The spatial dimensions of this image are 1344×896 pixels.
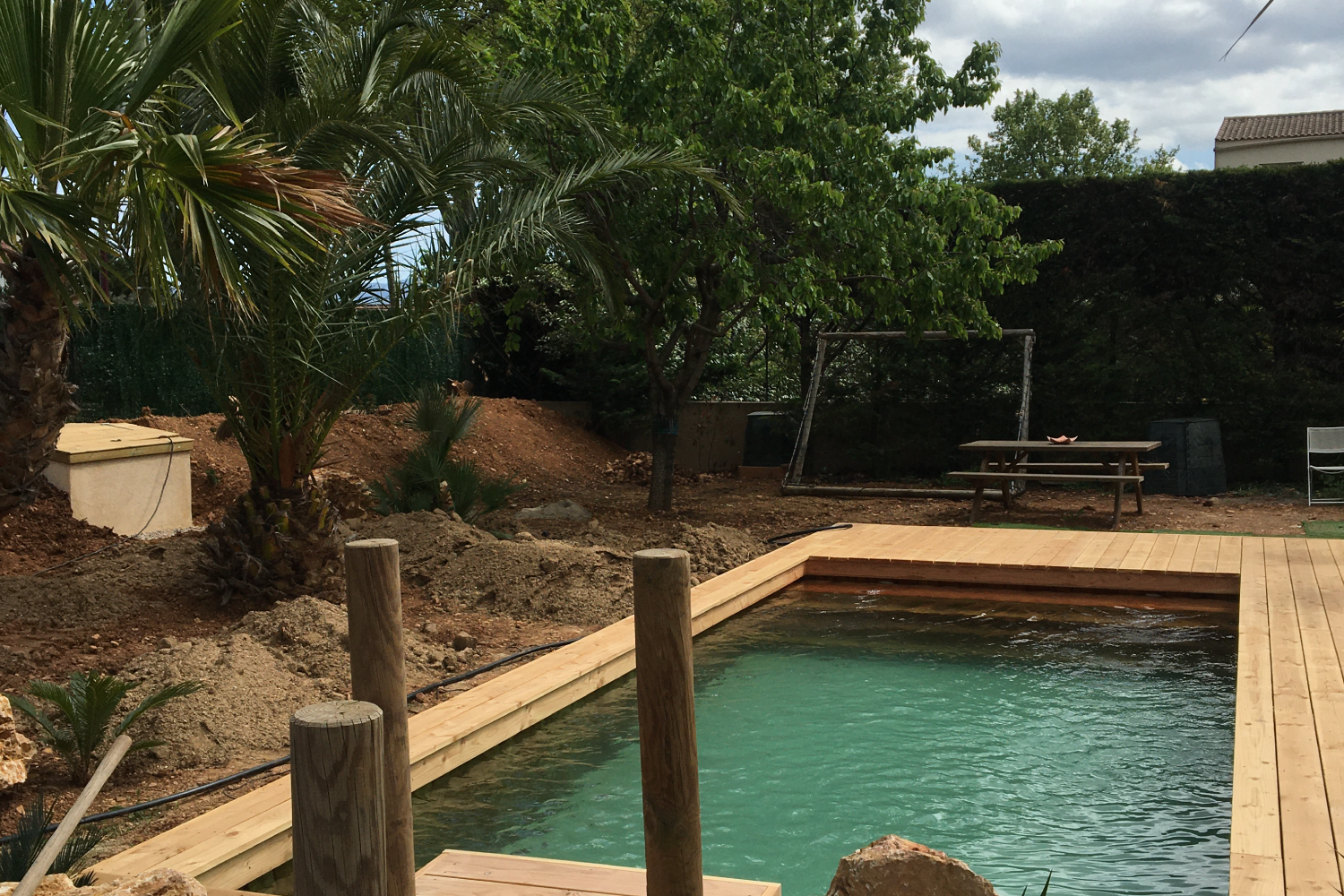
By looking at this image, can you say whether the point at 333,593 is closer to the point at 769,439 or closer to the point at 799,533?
the point at 799,533

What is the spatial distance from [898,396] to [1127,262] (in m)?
2.96

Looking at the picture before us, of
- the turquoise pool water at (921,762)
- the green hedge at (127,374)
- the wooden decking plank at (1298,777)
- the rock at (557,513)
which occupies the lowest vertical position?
the turquoise pool water at (921,762)

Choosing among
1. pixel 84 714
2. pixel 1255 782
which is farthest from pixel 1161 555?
pixel 84 714

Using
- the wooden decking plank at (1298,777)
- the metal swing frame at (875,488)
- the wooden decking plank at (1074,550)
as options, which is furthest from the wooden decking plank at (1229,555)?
the metal swing frame at (875,488)

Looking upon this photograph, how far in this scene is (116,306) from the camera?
1109 centimetres

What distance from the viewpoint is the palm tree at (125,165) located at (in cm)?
397

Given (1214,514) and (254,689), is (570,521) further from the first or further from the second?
(1214,514)

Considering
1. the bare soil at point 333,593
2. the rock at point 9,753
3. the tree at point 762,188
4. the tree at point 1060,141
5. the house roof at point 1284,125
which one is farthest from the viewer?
the tree at point 1060,141

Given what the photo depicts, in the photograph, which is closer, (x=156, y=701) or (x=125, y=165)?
(x=156, y=701)

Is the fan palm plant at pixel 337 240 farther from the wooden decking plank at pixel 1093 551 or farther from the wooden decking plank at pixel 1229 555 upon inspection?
the wooden decking plank at pixel 1229 555

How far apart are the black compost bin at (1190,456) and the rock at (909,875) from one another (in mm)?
9947

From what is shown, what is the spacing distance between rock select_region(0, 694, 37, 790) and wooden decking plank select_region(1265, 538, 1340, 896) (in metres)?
3.56

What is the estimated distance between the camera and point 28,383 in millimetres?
6840

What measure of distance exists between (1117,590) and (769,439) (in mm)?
6727
